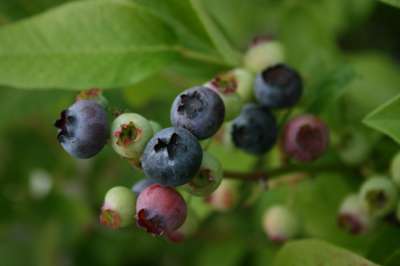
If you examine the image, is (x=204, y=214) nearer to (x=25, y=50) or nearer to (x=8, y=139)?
(x=25, y=50)

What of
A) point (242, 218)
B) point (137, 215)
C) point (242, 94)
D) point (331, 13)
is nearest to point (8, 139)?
point (242, 218)

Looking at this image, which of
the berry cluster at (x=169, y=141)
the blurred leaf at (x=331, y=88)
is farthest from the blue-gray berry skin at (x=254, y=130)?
the blurred leaf at (x=331, y=88)

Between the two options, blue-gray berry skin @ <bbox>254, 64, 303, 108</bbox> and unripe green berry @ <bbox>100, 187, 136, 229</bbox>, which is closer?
unripe green berry @ <bbox>100, 187, 136, 229</bbox>

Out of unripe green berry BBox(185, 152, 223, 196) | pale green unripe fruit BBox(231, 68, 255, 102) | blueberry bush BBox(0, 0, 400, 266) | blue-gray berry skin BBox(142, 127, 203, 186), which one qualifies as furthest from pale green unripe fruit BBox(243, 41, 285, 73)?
blue-gray berry skin BBox(142, 127, 203, 186)

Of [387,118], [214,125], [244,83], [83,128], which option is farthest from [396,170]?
[83,128]

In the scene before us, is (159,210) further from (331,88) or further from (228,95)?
(331,88)

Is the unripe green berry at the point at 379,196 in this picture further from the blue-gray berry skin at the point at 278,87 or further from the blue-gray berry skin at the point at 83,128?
the blue-gray berry skin at the point at 83,128

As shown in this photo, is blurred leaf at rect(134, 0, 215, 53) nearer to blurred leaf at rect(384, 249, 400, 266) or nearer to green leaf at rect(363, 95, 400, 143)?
green leaf at rect(363, 95, 400, 143)
